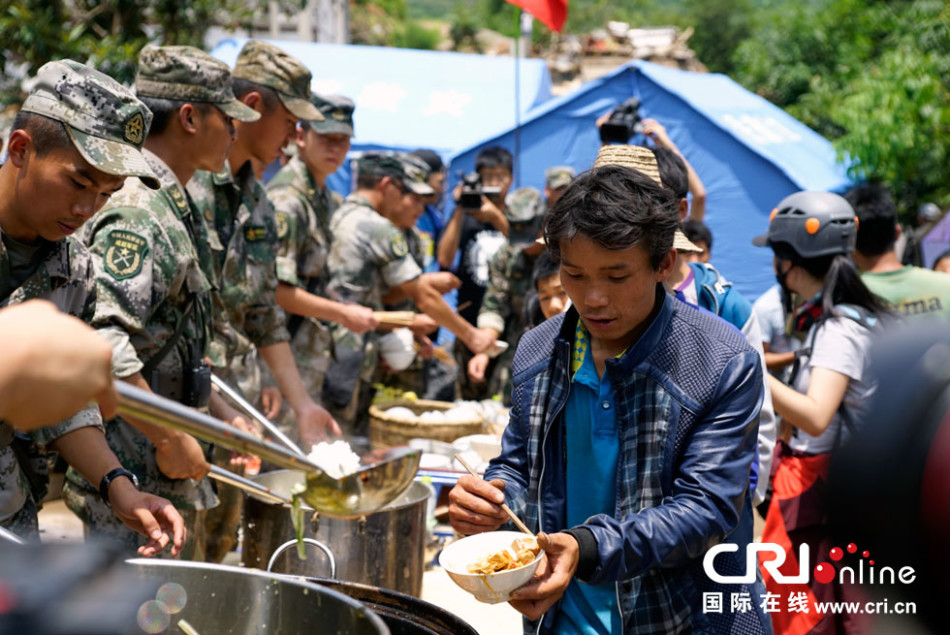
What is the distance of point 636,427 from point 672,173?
1.31m

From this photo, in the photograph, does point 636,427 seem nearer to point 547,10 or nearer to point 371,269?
point 371,269

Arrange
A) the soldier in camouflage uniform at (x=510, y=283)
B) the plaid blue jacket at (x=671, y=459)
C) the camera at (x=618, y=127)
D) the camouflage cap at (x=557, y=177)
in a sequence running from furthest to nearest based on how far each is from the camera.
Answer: the camouflage cap at (x=557, y=177)
the soldier in camouflage uniform at (x=510, y=283)
the camera at (x=618, y=127)
the plaid blue jacket at (x=671, y=459)

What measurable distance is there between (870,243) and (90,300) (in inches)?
134

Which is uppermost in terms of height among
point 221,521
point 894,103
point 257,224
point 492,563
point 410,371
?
point 894,103

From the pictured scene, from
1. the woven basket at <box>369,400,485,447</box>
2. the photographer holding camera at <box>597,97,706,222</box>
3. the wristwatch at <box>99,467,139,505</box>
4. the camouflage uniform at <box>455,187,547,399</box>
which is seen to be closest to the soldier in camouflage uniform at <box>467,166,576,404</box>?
the camouflage uniform at <box>455,187,547,399</box>

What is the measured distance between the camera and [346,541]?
3.39 meters

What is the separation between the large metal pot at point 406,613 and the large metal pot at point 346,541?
98 cm

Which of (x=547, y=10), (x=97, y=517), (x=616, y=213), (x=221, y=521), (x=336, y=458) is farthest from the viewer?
(x=547, y=10)

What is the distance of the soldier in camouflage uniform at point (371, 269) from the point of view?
5375mm

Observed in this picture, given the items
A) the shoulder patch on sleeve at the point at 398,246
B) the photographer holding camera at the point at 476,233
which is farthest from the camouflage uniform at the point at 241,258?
the photographer holding camera at the point at 476,233

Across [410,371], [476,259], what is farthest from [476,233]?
[410,371]

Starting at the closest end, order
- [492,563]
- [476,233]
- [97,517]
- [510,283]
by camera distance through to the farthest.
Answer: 1. [492,563]
2. [97,517]
3. [510,283]
4. [476,233]

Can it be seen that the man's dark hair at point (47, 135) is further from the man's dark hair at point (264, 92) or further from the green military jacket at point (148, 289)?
the man's dark hair at point (264, 92)

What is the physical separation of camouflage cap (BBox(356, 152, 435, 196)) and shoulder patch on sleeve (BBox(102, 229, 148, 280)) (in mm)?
2876
